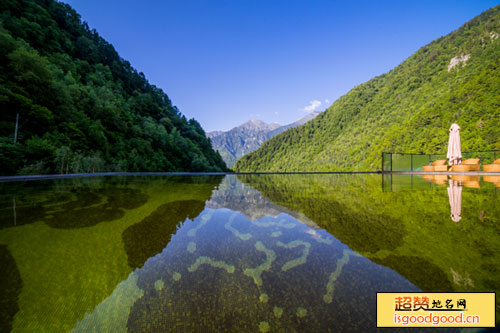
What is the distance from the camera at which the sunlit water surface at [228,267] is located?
3.30 feet

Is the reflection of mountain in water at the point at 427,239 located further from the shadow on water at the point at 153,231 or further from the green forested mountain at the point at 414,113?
the green forested mountain at the point at 414,113

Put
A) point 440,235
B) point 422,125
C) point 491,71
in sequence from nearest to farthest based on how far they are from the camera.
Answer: point 440,235 → point 491,71 → point 422,125

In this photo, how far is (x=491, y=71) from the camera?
143 ft

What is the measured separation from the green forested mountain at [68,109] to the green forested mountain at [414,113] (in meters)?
48.9

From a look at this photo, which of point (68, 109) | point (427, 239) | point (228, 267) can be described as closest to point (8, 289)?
point (228, 267)

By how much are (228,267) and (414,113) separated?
7821 centimetres

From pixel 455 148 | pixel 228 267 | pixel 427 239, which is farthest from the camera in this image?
pixel 455 148

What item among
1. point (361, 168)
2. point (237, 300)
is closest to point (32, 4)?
point (237, 300)

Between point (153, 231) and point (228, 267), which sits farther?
point (153, 231)

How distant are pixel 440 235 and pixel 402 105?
8812 cm

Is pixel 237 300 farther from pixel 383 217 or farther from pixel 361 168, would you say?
pixel 361 168

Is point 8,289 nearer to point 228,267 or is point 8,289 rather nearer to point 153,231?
point 153,231

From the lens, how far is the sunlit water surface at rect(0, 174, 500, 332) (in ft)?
3.30

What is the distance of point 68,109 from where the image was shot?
1803 cm
